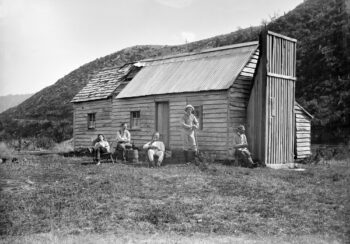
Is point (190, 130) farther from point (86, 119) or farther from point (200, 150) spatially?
point (86, 119)

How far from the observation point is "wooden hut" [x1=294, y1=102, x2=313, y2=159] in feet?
60.5

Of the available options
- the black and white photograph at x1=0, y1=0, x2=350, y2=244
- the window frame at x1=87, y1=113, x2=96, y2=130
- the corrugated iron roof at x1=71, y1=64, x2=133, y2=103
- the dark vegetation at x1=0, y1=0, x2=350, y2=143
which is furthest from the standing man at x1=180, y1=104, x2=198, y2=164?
the dark vegetation at x1=0, y1=0, x2=350, y2=143

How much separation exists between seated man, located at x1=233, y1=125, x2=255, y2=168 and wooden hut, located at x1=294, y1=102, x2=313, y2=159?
430cm

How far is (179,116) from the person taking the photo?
18.0 m

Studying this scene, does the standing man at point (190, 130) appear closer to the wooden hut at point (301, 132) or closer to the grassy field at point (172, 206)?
the grassy field at point (172, 206)

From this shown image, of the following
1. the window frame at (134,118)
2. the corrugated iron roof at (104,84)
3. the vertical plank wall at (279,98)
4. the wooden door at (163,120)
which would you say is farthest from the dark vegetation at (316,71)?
the window frame at (134,118)

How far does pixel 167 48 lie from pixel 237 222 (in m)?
48.2

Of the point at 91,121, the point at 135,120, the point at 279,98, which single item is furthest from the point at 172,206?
the point at 91,121

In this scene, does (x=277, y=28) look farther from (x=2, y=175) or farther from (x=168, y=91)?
(x=2, y=175)

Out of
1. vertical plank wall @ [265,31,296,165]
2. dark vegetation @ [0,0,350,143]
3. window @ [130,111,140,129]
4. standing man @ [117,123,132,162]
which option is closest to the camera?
vertical plank wall @ [265,31,296,165]

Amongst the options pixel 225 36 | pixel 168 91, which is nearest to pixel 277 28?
pixel 225 36

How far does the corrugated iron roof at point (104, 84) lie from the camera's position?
2259 cm

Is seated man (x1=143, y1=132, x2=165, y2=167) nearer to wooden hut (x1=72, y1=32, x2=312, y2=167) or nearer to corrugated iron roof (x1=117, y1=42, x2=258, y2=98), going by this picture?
wooden hut (x1=72, y1=32, x2=312, y2=167)

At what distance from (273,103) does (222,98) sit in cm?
200
